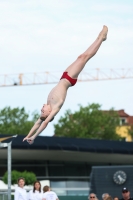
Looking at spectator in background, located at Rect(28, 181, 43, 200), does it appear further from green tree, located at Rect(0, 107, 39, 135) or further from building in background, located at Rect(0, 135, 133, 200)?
green tree, located at Rect(0, 107, 39, 135)

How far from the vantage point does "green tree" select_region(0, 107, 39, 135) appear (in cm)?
8669

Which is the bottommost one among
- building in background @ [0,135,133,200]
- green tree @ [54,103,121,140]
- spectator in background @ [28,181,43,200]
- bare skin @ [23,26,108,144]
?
spectator in background @ [28,181,43,200]

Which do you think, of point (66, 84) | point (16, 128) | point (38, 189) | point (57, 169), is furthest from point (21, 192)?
point (16, 128)

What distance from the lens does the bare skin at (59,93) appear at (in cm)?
1459

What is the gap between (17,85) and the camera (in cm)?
11350

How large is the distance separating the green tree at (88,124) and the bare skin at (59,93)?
72.4m

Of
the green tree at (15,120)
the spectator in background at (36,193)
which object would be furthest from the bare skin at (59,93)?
the green tree at (15,120)

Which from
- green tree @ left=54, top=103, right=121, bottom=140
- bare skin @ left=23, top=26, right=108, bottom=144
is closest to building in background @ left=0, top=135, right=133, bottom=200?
bare skin @ left=23, top=26, right=108, bottom=144

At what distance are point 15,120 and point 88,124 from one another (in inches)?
427

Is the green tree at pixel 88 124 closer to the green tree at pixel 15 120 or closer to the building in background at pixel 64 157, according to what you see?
the green tree at pixel 15 120

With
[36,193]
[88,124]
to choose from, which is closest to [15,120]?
[88,124]

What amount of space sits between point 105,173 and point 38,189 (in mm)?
6331

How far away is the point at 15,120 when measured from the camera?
298 feet

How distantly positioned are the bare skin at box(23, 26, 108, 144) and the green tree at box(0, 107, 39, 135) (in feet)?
232
